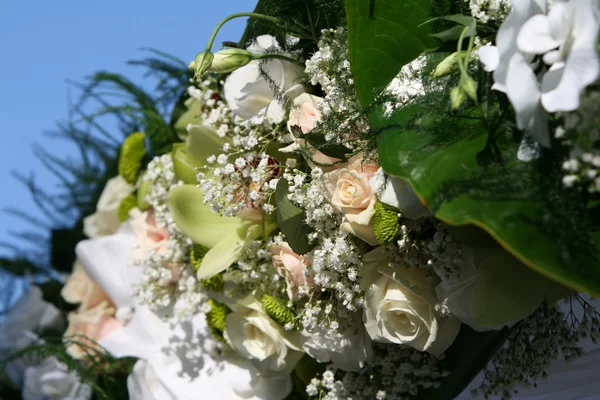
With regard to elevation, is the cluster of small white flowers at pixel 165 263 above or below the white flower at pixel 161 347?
above

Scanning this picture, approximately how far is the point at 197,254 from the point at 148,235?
19 cm

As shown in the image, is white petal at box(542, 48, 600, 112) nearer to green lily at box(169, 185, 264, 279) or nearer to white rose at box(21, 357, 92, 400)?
green lily at box(169, 185, 264, 279)

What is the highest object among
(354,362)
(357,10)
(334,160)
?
(357,10)

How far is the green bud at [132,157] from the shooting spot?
1149mm

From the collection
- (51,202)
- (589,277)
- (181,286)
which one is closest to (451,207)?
(589,277)

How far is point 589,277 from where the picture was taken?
0.44 meters

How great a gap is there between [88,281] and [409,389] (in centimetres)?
70

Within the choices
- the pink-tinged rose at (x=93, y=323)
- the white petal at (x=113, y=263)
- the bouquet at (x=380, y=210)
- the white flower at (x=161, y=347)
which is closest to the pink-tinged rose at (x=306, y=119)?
the bouquet at (x=380, y=210)

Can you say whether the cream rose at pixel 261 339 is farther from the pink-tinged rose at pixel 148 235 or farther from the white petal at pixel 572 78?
the white petal at pixel 572 78

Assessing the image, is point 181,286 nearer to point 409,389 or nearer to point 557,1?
point 409,389

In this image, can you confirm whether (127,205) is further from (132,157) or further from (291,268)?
(291,268)

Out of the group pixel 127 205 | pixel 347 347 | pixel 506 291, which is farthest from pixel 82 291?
pixel 506 291

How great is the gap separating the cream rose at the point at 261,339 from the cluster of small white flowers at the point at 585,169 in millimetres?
444

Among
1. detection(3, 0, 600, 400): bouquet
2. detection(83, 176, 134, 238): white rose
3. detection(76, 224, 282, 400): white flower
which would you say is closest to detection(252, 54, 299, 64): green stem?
detection(3, 0, 600, 400): bouquet
